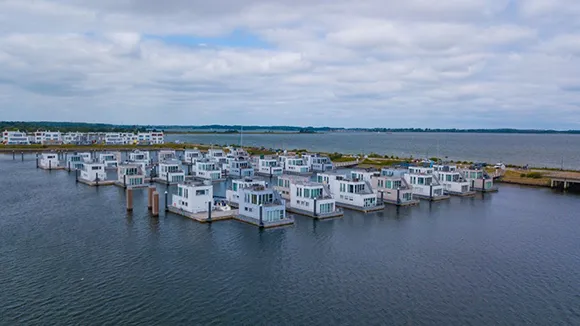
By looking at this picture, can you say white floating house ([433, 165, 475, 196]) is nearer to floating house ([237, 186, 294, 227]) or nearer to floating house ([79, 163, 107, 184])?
floating house ([237, 186, 294, 227])

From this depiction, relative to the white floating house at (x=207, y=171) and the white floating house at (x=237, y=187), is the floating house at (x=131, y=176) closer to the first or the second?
the white floating house at (x=207, y=171)

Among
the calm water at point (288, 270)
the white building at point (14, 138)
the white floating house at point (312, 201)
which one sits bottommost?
the calm water at point (288, 270)

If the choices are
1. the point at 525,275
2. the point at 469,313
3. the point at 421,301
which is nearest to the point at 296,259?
the point at 421,301

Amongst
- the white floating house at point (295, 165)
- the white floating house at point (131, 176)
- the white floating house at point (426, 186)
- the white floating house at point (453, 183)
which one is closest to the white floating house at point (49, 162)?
the white floating house at point (131, 176)

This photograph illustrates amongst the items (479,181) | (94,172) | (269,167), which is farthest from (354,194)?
(94,172)

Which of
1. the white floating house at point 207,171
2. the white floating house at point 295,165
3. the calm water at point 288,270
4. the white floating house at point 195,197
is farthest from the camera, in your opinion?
the white floating house at point 295,165

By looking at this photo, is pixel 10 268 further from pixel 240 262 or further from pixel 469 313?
pixel 469 313

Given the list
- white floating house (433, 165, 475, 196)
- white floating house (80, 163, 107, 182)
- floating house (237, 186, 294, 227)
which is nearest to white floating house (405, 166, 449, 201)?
white floating house (433, 165, 475, 196)

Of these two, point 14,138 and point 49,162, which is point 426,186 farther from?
point 14,138
